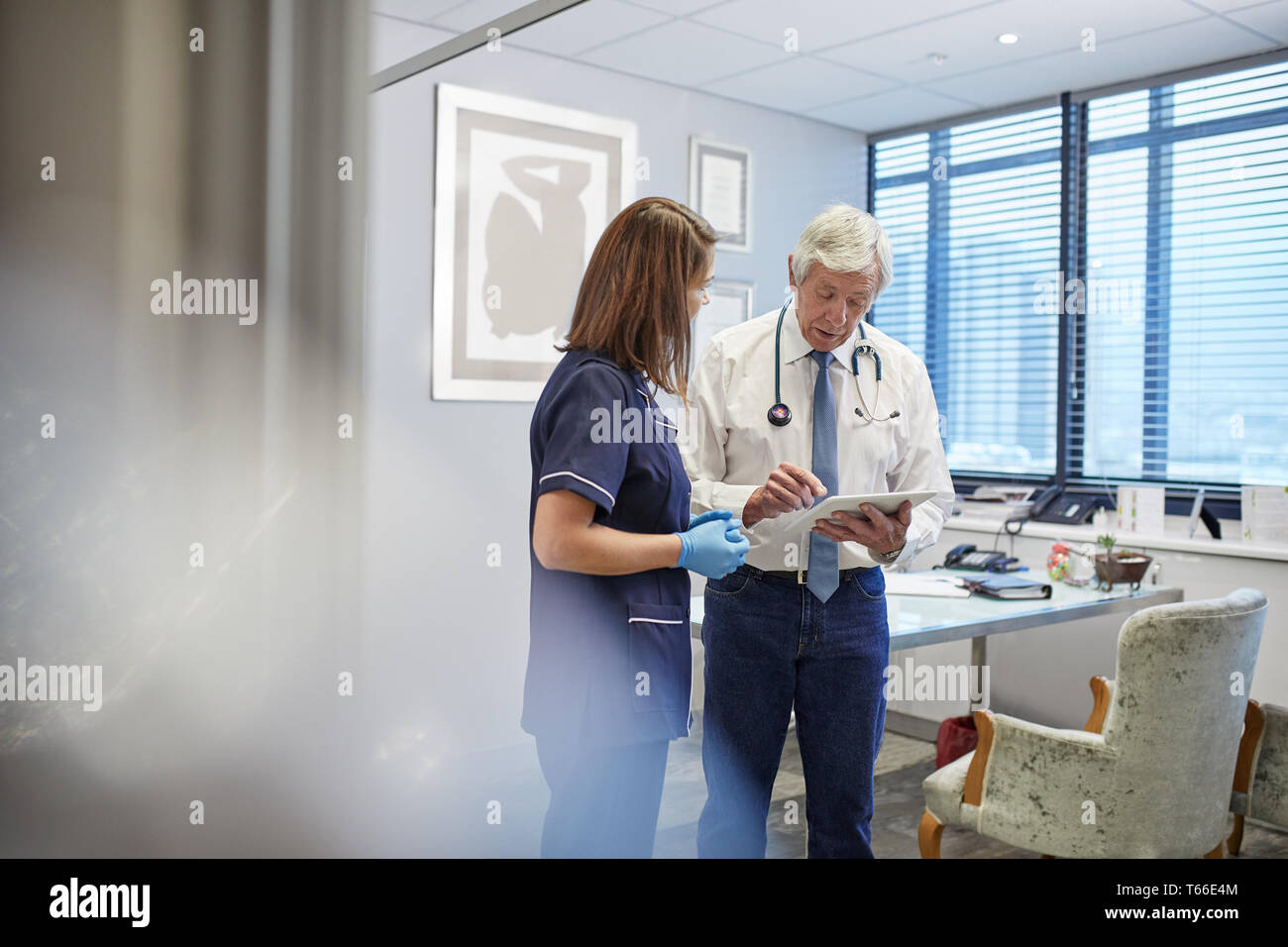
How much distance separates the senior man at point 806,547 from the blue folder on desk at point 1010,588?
1206 millimetres

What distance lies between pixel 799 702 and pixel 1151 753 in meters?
0.80

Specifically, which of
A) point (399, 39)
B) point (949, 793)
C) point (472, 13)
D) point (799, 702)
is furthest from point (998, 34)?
point (799, 702)

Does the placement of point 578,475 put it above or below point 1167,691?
above

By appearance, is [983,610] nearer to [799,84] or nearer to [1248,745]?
[1248,745]

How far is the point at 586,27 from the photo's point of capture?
332cm

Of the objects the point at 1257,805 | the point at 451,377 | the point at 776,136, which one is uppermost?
the point at 776,136

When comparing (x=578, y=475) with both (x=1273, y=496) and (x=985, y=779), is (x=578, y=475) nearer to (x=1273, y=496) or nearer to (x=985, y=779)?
(x=985, y=779)

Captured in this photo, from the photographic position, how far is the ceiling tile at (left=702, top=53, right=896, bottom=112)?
3.72m
